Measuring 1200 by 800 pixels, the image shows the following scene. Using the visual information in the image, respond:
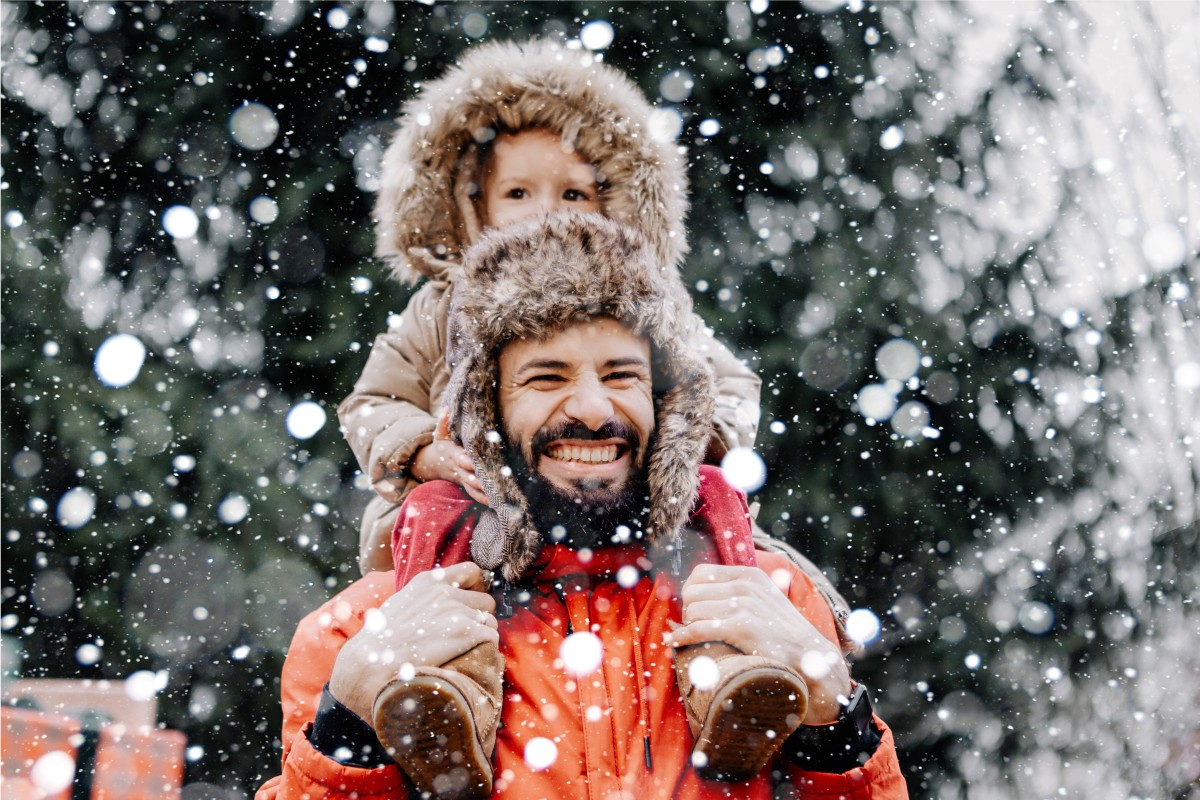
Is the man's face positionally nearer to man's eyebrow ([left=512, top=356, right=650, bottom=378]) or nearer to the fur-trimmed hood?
man's eyebrow ([left=512, top=356, right=650, bottom=378])

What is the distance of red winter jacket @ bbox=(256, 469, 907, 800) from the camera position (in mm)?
1479

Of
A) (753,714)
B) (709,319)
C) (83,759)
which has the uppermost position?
(709,319)

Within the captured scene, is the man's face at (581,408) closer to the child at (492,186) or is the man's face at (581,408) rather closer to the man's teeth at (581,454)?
the man's teeth at (581,454)

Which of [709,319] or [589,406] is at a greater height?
[709,319]

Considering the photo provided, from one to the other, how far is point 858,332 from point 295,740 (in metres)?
2.50

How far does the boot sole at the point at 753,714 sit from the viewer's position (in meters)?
1.31

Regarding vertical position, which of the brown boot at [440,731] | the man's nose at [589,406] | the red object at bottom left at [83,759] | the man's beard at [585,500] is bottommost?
the red object at bottom left at [83,759]

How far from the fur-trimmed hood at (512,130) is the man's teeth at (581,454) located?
34.3 inches

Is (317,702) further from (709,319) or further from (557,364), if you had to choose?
(709,319)

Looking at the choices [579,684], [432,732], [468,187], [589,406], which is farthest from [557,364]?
[468,187]

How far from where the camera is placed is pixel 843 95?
3352 millimetres

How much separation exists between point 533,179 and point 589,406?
95 centimetres

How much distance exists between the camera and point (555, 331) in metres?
1.67

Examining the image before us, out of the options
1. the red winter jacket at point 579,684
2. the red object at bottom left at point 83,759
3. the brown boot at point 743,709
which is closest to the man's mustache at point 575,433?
the red winter jacket at point 579,684
